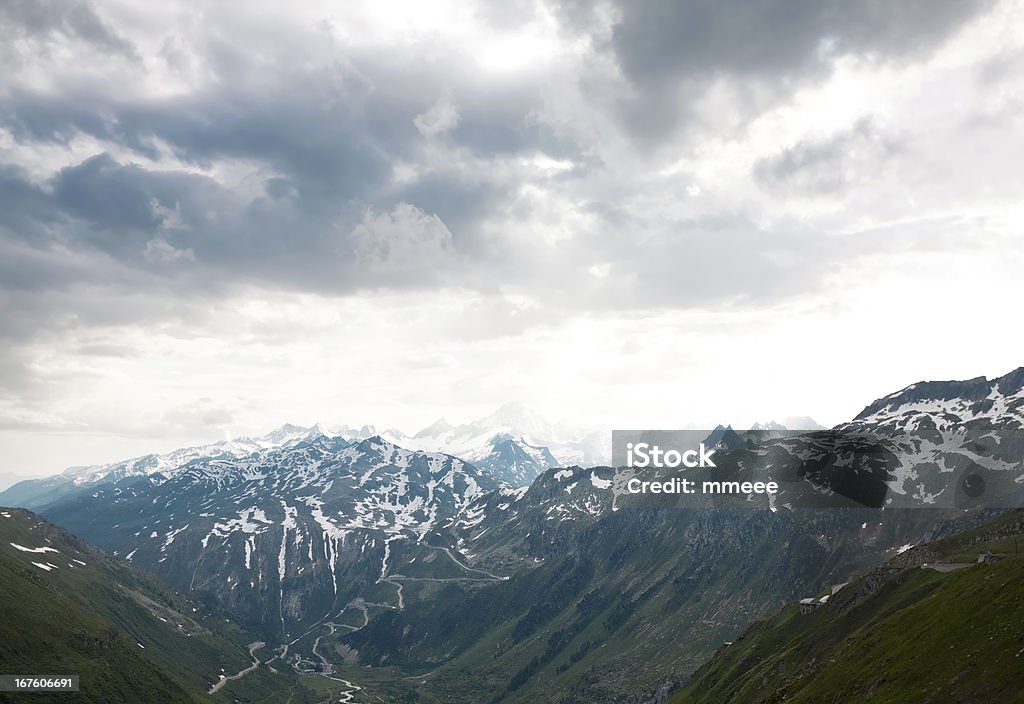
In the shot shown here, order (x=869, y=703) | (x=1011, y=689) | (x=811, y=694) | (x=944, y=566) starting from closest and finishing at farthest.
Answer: (x=1011, y=689) < (x=869, y=703) < (x=811, y=694) < (x=944, y=566)

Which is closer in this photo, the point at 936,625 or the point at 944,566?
the point at 936,625

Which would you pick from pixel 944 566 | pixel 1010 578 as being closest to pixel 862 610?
pixel 944 566

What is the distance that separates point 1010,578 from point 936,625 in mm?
16647

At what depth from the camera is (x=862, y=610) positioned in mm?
198125

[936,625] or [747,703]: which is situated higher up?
[936,625]

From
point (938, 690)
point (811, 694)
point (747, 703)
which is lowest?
point (747, 703)

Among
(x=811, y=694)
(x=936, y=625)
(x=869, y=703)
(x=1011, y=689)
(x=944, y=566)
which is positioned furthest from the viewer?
(x=944, y=566)

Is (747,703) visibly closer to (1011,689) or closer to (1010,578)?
(1010,578)

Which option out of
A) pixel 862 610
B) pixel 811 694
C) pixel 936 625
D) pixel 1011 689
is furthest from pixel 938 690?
pixel 862 610

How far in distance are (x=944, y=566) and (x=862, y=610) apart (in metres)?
26.0

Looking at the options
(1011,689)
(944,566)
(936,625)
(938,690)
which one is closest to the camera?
(1011,689)

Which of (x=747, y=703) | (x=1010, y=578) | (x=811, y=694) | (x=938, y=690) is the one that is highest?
(x=1010, y=578)

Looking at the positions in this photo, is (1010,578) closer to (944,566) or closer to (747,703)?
(944,566)

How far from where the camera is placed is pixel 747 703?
648 ft
